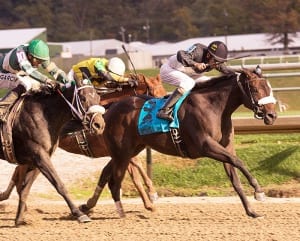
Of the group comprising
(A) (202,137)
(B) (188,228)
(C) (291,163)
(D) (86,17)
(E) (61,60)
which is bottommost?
(D) (86,17)

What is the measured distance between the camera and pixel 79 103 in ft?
26.1

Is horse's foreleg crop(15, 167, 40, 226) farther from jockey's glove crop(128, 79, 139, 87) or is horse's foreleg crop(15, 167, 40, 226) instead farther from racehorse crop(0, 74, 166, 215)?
jockey's glove crop(128, 79, 139, 87)

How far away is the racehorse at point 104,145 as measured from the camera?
9453 millimetres

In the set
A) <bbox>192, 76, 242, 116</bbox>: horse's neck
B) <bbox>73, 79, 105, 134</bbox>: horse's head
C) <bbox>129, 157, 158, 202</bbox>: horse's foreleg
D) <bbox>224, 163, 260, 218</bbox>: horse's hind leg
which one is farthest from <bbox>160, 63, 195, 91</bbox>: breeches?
<bbox>73, 79, 105, 134</bbox>: horse's head

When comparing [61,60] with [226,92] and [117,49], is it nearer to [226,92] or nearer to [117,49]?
[117,49]

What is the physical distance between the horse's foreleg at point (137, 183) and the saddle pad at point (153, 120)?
798 millimetres

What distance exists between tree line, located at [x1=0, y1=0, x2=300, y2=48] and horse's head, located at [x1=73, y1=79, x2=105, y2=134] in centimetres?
7009

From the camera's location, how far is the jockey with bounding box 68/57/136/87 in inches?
405

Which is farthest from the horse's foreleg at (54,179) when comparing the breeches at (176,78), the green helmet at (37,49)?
the breeches at (176,78)

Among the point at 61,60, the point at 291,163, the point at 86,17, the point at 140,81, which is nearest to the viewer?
the point at 140,81

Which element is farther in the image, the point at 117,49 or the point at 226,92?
the point at 117,49

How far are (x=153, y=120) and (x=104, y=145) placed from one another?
3.90ft

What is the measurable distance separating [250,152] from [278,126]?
0.89 metres

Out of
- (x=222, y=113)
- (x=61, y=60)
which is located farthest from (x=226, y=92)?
(x=61, y=60)
